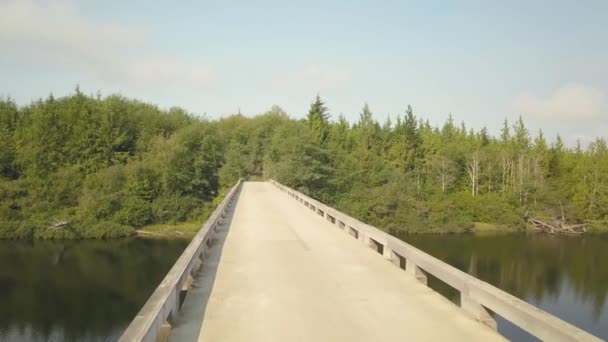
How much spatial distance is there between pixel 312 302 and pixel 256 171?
2613 inches

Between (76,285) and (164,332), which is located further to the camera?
(76,285)

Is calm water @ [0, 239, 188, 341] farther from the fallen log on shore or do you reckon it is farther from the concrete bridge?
the fallen log on shore

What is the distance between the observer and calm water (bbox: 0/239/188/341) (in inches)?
1061

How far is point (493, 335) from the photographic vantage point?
4.79 metres

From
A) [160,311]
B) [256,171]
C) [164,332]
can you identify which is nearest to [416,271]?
[164,332]

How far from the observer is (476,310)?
532 cm

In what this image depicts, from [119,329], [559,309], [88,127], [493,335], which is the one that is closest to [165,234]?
[88,127]

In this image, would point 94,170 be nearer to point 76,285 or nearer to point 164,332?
point 76,285

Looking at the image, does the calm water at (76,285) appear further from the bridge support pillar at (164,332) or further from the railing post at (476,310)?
the railing post at (476,310)

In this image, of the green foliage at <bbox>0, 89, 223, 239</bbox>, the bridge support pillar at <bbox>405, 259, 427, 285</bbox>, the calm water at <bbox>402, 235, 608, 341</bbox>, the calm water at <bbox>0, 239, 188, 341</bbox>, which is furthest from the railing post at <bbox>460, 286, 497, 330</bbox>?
the green foliage at <bbox>0, 89, 223, 239</bbox>

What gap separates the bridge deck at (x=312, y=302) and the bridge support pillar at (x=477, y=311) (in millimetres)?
73

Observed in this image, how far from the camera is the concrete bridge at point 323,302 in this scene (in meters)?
4.64

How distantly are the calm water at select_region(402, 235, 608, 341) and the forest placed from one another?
7.59 meters

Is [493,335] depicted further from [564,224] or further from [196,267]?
[564,224]
